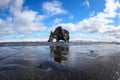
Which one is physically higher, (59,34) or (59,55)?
(59,34)

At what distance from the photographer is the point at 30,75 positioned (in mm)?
6602

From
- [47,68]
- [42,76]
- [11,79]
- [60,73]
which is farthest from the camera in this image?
[47,68]

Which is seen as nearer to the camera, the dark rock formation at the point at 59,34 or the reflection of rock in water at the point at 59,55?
the reflection of rock in water at the point at 59,55

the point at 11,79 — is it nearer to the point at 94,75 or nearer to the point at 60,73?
the point at 60,73

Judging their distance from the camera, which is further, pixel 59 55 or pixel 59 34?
pixel 59 34

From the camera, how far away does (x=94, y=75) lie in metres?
6.90

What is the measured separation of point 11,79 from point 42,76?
1150mm

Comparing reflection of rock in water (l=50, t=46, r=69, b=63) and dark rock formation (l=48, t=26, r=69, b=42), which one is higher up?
dark rock formation (l=48, t=26, r=69, b=42)

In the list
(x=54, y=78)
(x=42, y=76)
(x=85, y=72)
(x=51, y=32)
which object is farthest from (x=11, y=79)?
(x=51, y=32)

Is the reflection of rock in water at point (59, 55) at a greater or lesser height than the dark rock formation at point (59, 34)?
lesser

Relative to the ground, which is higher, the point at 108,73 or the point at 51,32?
the point at 51,32

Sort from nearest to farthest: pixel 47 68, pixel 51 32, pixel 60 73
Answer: pixel 60 73 → pixel 47 68 → pixel 51 32

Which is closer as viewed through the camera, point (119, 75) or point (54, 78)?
point (54, 78)

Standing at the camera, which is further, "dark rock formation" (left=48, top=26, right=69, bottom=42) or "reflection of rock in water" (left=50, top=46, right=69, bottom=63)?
"dark rock formation" (left=48, top=26, right=69, bottom=42)
